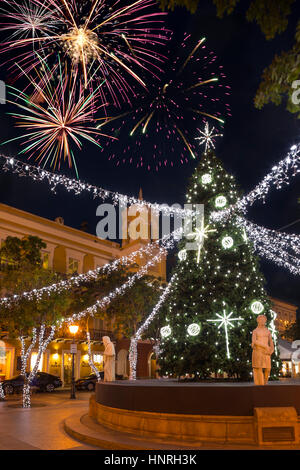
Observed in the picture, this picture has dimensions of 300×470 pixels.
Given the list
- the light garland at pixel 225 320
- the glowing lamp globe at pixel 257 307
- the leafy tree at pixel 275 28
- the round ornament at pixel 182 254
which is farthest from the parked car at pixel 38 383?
the leafy tree at pixel 275 28

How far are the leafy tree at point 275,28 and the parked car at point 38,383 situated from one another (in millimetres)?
25548

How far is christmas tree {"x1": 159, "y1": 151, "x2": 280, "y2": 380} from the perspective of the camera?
1211cm

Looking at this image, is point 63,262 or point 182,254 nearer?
point 182,254

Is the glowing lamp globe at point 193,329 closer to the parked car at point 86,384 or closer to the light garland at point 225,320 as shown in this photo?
the light garland at point 225,320

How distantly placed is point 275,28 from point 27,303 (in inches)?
627

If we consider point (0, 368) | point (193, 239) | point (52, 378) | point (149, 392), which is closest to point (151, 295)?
point (52, 378)

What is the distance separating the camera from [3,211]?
30.4m

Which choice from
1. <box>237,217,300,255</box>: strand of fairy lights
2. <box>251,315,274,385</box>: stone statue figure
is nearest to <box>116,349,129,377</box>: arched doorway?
<box>237,217,300,255</box>: strand of fairy lights

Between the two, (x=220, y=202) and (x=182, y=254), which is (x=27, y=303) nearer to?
(x=182, y=254)

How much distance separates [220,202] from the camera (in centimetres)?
1419

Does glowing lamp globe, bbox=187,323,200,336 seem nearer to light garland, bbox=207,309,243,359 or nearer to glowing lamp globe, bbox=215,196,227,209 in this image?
light garland, bbox=207,309,243,359

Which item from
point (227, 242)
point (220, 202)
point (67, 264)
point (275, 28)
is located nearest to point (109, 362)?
point (227, 242)

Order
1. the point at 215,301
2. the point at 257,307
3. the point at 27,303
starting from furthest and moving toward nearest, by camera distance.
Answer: the point at 27,303
the point at 215,301
the point at 257,307
